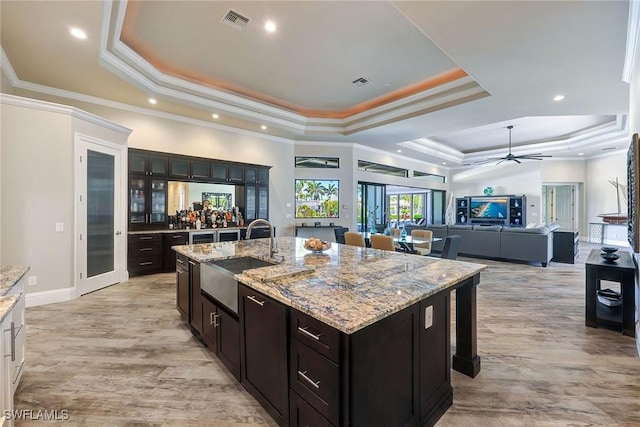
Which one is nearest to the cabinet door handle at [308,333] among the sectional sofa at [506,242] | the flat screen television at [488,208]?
the sectional sofa at [506,242]

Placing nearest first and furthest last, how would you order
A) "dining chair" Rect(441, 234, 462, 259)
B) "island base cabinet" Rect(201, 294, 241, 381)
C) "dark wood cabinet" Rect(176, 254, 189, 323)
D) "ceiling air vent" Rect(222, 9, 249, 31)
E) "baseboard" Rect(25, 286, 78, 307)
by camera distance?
"island base cabinet" Rect(201, 294, 241, 381)
"dark wood cabinet" Rect(176, 254, 189, 323)
"ceiling air vent" Rect(222, 9, 249, 31)
"baseboard" Rect(25, 286, 78, 307)
"dining chair" Rect(441, 234, 462, 259)

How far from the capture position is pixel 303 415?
1.50 metres

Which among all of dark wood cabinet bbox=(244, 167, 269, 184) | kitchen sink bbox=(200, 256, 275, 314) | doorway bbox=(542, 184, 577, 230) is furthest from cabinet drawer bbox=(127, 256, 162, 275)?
doorway bbox=(542, 184, 577, 230)

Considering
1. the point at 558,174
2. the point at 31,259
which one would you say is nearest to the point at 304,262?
the point at 31,259

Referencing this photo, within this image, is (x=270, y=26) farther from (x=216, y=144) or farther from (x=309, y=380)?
(x=309, y=380)

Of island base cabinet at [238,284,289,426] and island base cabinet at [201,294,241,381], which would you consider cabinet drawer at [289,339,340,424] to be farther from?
island base cabinet at [201,294,241,381]

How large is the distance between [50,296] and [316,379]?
4.49 meters

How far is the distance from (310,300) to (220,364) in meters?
1.56

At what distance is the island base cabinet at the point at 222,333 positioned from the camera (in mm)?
2127

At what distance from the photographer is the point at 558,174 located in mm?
10633

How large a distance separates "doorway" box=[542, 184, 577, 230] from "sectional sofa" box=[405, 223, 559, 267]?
531cm

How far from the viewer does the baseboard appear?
3.82 metres

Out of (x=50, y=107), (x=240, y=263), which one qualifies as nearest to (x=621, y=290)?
(x=240, y=263)

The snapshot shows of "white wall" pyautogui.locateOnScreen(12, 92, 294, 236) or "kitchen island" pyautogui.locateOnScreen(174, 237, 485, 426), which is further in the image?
"white wall" pyautogui.locateOnScreen(12, 92, 294, 236)
